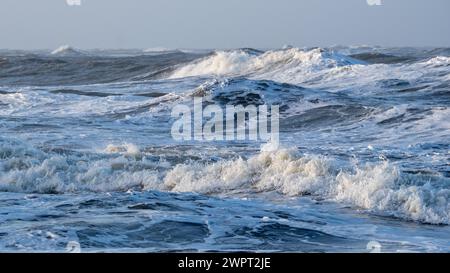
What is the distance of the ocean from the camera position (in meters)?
7.27

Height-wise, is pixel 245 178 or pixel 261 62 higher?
pixel 261 62

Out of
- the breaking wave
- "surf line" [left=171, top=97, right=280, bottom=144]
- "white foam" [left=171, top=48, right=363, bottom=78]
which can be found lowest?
the breaking wave

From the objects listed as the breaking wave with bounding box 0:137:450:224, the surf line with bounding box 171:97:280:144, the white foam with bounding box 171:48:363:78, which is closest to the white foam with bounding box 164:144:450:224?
the breaking wave with bounding box 0:137:450:224

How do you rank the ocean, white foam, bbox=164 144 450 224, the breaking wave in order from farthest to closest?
the breaking wave < white foam, bbox=164 144 450 224 < the ocean

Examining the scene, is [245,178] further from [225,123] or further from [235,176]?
[225,123]

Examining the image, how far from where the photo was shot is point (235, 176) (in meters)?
11.1

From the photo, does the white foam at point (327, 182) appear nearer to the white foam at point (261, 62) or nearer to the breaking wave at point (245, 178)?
the breaking wave at point (245, 178)

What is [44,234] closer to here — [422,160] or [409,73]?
[422,160]

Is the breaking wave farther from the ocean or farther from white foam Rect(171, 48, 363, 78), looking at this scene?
white foam Rect(171, 48, 363, 78)

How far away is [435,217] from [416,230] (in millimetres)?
691

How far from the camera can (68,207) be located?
8.56 m
